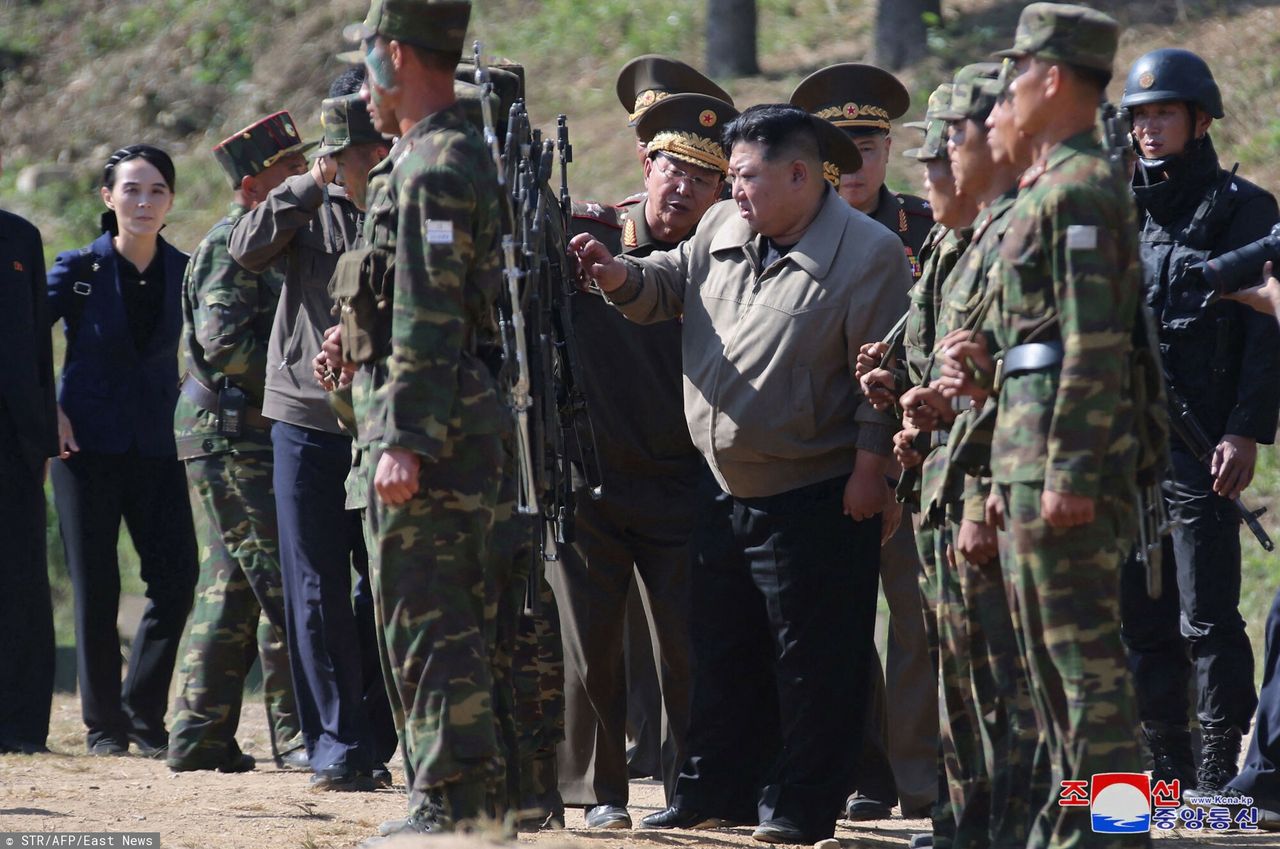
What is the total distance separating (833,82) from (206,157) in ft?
37.3

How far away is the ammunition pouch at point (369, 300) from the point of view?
490 cm

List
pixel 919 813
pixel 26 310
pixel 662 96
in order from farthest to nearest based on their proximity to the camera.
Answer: pixel 26 310 → pixel 662 96 → pixel 919 813

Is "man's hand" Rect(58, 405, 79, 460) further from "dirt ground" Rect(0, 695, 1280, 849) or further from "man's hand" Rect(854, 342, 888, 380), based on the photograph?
"man's hand" Rect(854, 342, 888, 380)

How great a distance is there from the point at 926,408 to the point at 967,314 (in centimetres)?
31

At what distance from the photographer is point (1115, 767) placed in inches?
173

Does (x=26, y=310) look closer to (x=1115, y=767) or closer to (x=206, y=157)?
(x=1115, y=767)

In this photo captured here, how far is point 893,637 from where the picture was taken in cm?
650

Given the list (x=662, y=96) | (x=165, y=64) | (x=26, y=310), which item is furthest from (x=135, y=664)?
(x=165, y=64)

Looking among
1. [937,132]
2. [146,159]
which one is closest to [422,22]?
[937,132]

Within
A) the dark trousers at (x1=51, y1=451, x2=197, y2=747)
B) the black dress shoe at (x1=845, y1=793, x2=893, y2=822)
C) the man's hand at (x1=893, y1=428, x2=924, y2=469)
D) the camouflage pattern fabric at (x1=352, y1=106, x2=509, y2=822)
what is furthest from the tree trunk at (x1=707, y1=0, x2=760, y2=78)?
the camouflage pattern fabric at (x1=352, y1=106, x2=509, y2=822)

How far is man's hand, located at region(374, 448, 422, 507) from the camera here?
4.75 meters

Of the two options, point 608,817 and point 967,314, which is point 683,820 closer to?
point 608,817

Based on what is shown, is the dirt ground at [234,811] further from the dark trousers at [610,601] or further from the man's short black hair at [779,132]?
the man's short black hair at [779,132]

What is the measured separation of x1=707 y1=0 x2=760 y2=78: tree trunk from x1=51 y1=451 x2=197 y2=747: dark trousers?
342 inches
